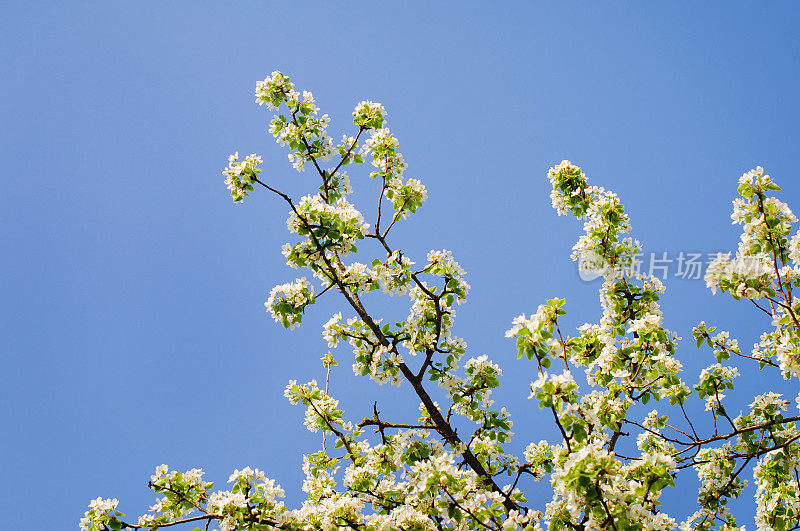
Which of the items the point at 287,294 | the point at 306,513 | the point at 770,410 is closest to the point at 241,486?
the point at 306,513

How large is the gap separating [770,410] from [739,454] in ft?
2.71

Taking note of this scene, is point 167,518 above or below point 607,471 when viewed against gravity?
above

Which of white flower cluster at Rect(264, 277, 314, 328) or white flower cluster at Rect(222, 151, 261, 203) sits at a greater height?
white flower cluster at Rect(222, 151, 261, 203)

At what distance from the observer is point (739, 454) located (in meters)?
7.61

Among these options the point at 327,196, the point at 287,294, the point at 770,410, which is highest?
the point at 327,196

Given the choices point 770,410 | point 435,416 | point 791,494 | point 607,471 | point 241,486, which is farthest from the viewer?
point 791,494

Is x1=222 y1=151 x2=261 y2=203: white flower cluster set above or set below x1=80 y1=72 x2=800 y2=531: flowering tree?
above

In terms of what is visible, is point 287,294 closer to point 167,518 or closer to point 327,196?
point 327,196

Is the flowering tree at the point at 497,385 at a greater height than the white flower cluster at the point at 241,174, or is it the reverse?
the white flower cluster at the point at 241,174

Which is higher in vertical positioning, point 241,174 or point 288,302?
point 241,174

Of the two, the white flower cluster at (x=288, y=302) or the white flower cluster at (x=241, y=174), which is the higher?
the white flower cluster at (x=241, y=174)

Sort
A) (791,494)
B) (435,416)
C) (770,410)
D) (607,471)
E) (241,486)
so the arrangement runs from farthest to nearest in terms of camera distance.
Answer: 1. (791,494)
2. (770,410)
3. (435,416)
4. (241,486)
5. (607,471)

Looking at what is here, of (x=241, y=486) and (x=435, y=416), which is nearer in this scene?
(x=241, y=486)

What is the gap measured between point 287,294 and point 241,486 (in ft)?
8.43
